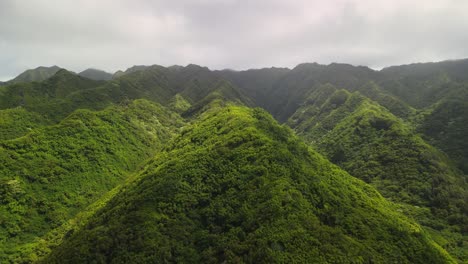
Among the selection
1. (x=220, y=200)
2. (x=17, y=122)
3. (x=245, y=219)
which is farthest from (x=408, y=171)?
(x=17, y=122)

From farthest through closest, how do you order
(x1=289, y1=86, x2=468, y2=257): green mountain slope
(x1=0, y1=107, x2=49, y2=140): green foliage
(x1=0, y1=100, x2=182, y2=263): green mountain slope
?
(x1=0, y1=107, x2=49, y2=140): green foliage < (x1=289, y1=86, x2=468, y2=257): green mountain slope < (x1=0, y1=100, x2=182, y2=263): green mountain slope

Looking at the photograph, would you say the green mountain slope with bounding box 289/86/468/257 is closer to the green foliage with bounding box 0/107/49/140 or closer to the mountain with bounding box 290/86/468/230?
the mountain with bounding box 290/86/468/230

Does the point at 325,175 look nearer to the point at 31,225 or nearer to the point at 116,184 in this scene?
the point at 116,184

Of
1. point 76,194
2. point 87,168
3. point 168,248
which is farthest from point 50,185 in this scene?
point 168,248

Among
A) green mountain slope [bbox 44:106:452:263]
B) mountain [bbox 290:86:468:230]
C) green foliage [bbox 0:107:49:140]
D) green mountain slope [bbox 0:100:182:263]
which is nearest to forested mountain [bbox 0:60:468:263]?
green mountain slope [bbox 44:106:452:263]

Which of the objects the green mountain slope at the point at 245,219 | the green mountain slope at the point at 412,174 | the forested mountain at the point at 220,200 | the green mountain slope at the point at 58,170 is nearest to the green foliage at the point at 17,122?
the forested mountain at the point at 220,200
